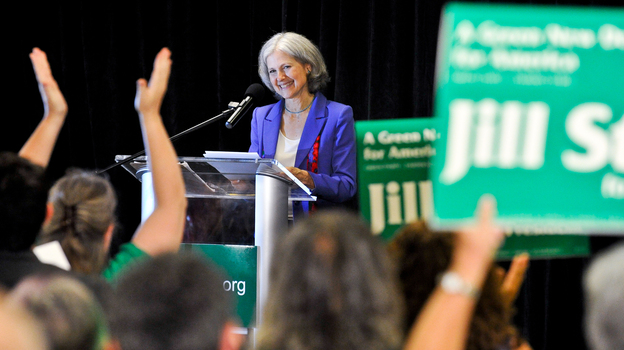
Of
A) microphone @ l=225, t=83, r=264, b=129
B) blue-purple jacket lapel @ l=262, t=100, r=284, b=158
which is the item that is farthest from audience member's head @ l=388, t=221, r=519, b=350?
blue-purple jacket lapel @ l=262, t=100, r=284, b=158

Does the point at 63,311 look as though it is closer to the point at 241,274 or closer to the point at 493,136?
the point at 493,136

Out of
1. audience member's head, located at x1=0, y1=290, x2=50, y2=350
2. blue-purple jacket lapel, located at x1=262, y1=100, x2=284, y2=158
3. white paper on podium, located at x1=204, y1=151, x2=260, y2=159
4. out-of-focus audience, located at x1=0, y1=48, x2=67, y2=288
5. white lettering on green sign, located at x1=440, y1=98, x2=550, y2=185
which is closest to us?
audience member's head, located at x1=0, y1=290, x2=50, y2=350

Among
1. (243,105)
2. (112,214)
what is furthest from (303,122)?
(112,214)

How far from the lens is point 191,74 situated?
14.1 ft

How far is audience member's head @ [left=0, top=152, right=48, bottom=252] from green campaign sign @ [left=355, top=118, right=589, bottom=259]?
2.48ft

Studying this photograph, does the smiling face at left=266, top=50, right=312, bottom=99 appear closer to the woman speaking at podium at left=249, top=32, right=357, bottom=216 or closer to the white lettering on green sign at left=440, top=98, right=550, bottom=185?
the woman speaking at podium at left=249, top=32, right=357, bottom=216

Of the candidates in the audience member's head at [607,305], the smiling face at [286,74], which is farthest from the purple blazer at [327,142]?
the audience member's head at [607,305]

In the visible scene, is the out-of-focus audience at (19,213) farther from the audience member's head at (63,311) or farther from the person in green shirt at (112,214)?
the audience member's head at (63,311)

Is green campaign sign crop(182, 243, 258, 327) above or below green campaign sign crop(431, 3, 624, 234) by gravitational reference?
below

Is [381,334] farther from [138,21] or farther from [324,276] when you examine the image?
[138,21]

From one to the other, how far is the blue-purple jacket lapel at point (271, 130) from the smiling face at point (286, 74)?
0.34ft

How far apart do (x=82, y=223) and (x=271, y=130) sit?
173cm

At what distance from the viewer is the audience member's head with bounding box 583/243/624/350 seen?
0.88m

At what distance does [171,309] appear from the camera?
966 mm
